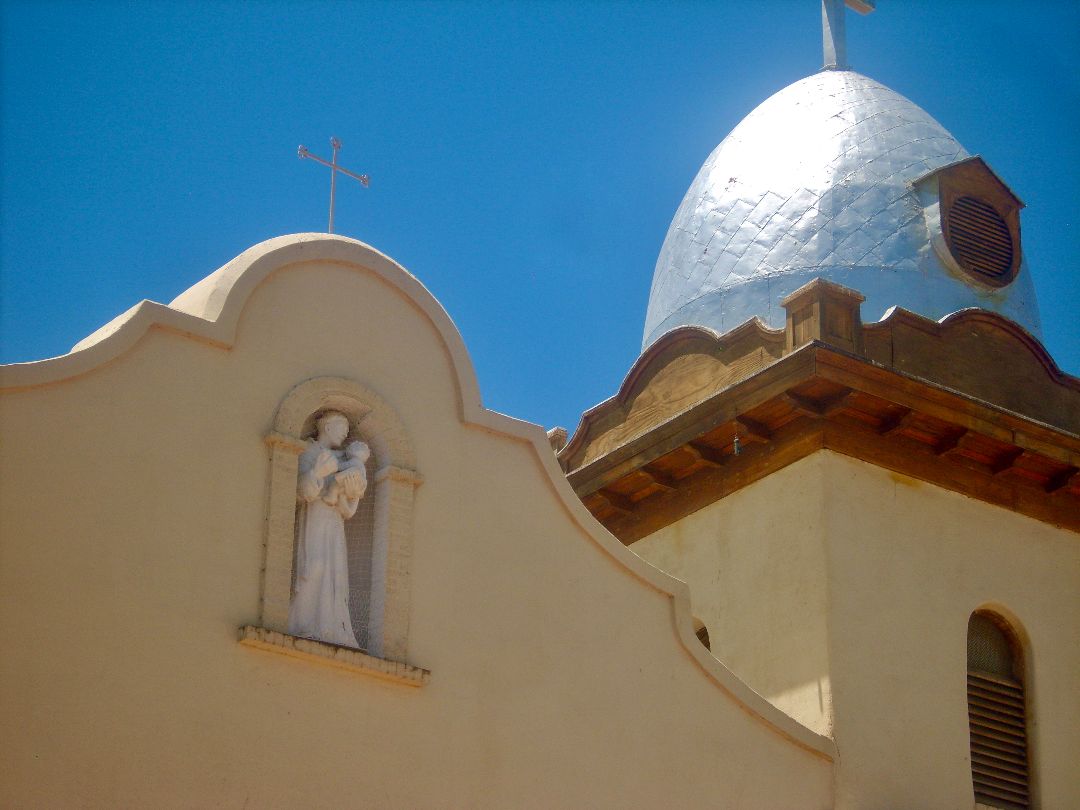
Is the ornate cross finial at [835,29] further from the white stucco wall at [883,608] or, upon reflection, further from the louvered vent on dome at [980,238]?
the white stucco wall at [883,608]

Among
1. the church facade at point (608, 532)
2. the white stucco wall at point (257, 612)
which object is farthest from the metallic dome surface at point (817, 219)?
the white stucco wall at point (257, 612)

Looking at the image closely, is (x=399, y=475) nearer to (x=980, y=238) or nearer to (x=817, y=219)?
(x=817, y=219)

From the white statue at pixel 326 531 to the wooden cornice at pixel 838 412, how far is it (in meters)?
4.94

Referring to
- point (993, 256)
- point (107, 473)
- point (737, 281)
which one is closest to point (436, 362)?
point (107, 473)

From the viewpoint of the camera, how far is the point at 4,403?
42.5ft

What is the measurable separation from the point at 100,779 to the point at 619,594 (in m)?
4.92

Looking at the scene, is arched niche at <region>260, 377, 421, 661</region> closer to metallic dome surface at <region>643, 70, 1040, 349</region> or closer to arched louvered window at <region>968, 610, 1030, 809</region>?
metallic dome surface at <region>643, 70, 1040, 349</region>

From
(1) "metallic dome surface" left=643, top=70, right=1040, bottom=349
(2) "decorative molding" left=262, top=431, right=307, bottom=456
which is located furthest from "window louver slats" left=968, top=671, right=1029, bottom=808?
(2) "decorative molding" left=262, top=431, right=307, bottom=456

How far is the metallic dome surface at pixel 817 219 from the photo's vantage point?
20.2 metres

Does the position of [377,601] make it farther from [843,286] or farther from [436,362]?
[843,286]

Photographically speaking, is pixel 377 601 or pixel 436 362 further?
pixel 436 362

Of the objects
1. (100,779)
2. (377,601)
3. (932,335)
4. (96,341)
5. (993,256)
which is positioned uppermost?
(993,256)

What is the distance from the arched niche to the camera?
13.9 m

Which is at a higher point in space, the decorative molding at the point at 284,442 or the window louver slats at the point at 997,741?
the decorative molding at the point at 284,442
